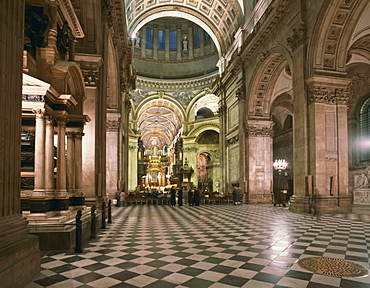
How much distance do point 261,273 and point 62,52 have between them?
261 inches

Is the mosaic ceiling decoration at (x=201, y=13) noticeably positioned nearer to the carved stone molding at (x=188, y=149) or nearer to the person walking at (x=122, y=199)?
the person walking at (x=122, y=199)

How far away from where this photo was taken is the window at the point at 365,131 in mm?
20953

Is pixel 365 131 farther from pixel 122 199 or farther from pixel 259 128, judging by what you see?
pixel 122 199

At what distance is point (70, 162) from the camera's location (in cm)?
826

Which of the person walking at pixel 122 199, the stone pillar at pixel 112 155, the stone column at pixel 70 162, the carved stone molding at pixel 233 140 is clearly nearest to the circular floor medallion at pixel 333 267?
the stone column at pixel 70 162

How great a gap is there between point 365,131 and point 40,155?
21.3 metres

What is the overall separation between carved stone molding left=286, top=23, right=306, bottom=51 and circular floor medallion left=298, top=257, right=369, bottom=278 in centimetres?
1147

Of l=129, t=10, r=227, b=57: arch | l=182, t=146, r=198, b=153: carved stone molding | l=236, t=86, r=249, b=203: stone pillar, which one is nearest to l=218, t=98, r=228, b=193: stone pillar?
l=236, t=86, r=249, b=203: stone pillar

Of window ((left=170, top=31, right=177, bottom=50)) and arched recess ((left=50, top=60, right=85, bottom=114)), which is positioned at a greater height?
window ((left=170, top=31, right=177, bottom=50))

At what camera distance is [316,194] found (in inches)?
519

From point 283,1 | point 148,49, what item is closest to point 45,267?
→ point 283,1

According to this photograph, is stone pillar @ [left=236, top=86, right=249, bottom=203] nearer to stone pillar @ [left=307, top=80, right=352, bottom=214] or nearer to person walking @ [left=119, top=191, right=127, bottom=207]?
person walking @ [left=119, top=191, right=127, bottom=207]

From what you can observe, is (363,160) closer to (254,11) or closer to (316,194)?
(316,194)

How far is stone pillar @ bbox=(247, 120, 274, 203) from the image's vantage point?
22156 mm
